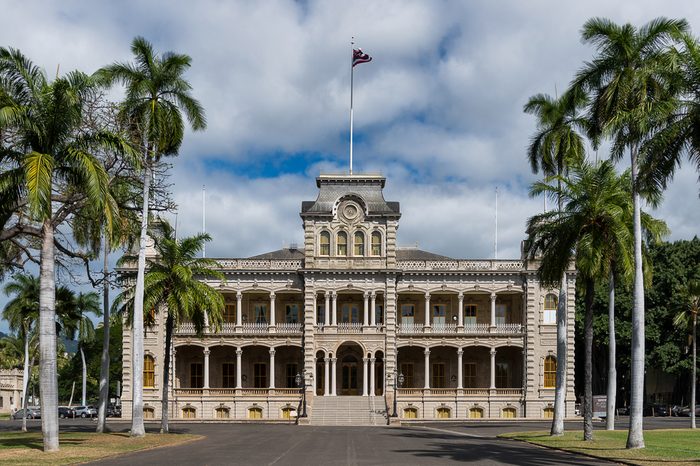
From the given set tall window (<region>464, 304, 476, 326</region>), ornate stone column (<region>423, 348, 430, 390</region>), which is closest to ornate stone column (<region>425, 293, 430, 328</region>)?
ornate stone column (<region>423, 348, 430, 390</region>)

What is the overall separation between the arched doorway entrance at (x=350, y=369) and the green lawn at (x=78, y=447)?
27.4 meters

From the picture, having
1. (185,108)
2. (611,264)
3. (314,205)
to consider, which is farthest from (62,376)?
(611,264)

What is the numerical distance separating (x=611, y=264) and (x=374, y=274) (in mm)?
29382

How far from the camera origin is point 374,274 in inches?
2650

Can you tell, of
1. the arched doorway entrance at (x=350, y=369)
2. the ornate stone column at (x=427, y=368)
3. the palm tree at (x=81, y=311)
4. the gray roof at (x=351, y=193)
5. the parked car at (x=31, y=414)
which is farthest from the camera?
the parked car at (x=31, y=414)

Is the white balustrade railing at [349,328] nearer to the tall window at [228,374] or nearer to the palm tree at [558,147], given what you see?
the tall window at [228,374]

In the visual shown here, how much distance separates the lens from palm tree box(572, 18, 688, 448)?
28859 mm

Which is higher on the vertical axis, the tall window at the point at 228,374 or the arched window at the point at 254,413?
the tall window at the point at 228,374

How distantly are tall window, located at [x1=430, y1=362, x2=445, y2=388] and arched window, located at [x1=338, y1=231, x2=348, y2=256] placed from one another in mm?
11474

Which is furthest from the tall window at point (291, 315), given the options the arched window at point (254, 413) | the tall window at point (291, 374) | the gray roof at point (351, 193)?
the gray roof at point (351, 193)

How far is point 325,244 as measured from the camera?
222ft

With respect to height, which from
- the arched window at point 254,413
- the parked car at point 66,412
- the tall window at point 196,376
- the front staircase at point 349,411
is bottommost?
the parked car at point 66,412

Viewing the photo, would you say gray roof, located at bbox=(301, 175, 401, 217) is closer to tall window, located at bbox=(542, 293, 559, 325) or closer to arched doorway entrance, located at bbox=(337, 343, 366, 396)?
arched doorway entrance, located at bbox=(337, 343, 366, 396)

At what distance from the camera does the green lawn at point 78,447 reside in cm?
2702
